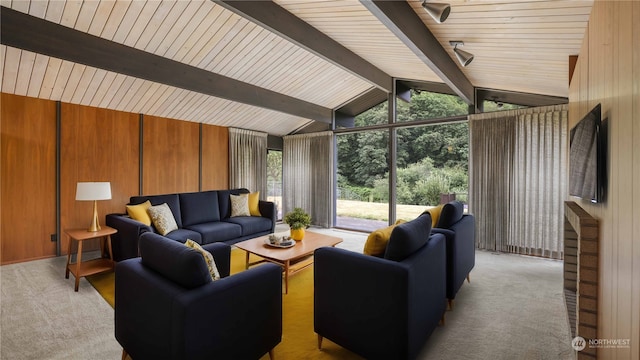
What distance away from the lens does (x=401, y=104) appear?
18.6 feet

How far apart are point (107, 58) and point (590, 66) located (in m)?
4.22

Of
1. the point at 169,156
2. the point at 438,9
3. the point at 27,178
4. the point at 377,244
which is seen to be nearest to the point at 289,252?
the point at 377,244

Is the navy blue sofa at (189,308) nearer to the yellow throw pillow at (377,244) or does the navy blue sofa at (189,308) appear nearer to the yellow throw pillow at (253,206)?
the yellow throw pillow at (377,244)

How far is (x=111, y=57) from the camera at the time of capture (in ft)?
10.0

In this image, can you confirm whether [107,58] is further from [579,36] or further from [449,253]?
[579,36]


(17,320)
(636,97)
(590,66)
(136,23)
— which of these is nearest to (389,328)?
(636,97)

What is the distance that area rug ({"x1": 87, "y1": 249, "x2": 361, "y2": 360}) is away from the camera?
1.98 m

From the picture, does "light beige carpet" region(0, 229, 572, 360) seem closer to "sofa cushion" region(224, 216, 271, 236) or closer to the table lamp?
the table lamp

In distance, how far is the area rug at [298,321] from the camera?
198cm

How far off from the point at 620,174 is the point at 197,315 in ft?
6.57

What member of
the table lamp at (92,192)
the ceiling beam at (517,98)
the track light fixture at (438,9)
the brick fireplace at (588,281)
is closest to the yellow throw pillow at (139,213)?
the table lamp at (92,192)

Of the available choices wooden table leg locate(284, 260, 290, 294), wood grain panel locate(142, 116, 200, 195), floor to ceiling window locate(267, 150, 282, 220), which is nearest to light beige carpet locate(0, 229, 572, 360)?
wooden table leg locate(284, 260, 290, 294)

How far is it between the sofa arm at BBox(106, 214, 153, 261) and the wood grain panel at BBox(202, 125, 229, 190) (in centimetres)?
222

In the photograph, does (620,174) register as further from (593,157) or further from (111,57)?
(111,57)
